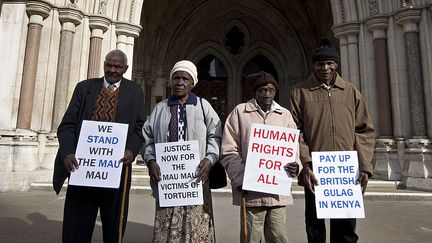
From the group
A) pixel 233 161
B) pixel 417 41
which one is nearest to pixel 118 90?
pixel 233 161

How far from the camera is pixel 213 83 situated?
1596cm

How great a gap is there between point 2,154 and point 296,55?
12.8 m

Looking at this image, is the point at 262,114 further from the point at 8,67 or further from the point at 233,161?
the point at 8,67

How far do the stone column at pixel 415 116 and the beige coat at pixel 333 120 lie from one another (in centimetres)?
562

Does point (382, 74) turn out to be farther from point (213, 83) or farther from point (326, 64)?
point (213, 83)

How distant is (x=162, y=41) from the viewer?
15180 millimetres

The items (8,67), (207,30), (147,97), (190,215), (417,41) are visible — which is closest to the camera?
(190,215)

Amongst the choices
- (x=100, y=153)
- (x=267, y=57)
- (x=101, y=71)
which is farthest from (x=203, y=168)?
(x=267, y=57)

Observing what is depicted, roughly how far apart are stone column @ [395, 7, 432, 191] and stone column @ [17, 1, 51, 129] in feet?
29.2

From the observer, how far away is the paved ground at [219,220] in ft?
11.9

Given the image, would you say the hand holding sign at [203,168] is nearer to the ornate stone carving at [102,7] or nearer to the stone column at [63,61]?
the stone column at [63,61]

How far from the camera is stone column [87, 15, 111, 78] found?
26.9 ft

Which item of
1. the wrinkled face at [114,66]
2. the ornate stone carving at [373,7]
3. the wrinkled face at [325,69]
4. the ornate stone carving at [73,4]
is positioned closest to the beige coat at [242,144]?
the wrinkled face at [325,69]

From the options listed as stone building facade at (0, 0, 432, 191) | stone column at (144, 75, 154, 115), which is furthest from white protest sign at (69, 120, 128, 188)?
stone column at (144, 75, 154, 115)
